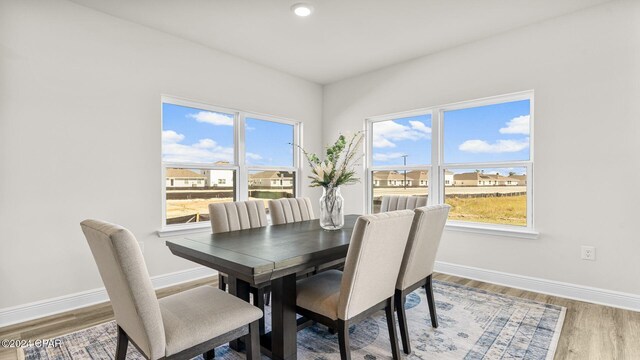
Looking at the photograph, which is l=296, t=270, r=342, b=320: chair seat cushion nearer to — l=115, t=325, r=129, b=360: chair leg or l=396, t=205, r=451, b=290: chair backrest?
l=396, t=205, r=451, b=290: chair backrest

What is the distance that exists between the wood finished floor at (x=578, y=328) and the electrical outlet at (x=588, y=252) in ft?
1.31

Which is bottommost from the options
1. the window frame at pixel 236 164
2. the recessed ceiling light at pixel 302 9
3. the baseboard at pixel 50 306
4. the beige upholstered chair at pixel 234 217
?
the baseboard at pixel 50 306

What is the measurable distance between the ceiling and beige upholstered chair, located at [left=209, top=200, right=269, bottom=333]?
1.71 meters

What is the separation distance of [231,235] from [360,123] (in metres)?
2.84

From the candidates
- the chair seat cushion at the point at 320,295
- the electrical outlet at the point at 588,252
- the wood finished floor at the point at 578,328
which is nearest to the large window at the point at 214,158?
the wood finished floor at the point at 578,328

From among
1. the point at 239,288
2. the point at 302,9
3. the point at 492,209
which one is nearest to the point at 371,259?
the point at 239,288

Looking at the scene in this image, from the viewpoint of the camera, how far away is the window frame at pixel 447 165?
3.23m

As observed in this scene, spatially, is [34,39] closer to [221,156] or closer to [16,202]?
[16,202]

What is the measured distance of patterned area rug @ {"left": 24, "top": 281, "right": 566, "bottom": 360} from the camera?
202cm

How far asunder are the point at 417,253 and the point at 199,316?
1343 mm

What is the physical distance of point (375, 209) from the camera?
14.8 ft

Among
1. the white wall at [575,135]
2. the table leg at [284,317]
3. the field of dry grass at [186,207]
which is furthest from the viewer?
the field of dry grass at [186,207]

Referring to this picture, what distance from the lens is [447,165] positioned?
3816mm

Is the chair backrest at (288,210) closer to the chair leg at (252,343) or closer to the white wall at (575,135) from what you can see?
the chair leg at (252,343)
